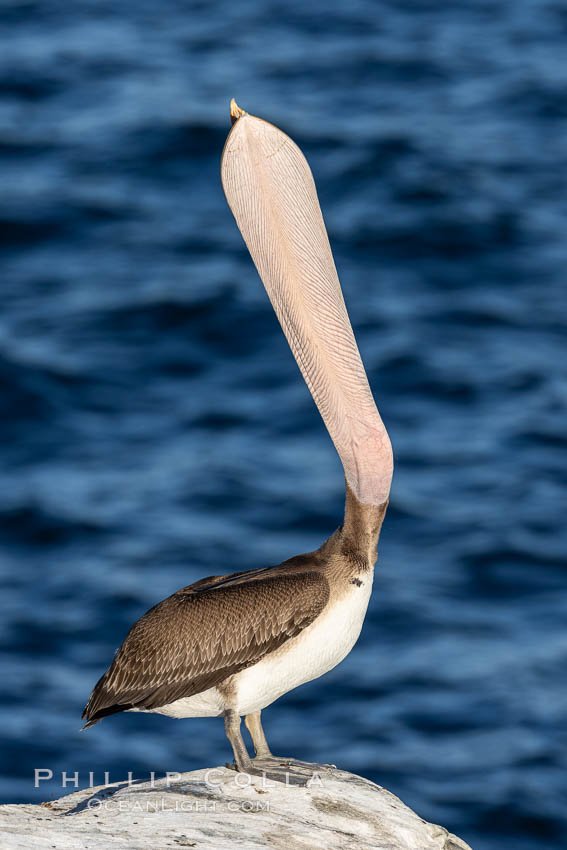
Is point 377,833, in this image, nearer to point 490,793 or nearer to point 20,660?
point 490,793

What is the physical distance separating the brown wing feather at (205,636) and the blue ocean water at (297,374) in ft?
21.7

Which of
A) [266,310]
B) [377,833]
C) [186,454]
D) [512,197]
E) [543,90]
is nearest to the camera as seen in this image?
[377,833]

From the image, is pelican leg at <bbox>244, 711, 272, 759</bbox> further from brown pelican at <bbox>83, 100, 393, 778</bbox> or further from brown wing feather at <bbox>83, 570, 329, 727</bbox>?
brown wing feather at <bbox>83, 570, 329, 727</bbox>

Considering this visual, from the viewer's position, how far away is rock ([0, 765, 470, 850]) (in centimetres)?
657

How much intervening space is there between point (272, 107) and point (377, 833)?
19.2 metres

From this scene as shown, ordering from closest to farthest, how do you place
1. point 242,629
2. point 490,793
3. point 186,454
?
1. point 242,629
2. point 490,793
3. point 186,454

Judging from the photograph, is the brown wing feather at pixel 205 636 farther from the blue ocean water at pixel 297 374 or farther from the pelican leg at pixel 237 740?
the blue ocean water at pixel 297 374

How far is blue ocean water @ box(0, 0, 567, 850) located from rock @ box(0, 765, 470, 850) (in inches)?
267

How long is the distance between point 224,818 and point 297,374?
44.0ft

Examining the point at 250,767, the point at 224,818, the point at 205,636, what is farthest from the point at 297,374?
the point at 224,818

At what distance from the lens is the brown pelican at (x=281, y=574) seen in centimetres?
686

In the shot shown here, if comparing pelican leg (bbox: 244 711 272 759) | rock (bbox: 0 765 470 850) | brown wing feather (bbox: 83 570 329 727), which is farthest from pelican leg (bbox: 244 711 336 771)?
brown wing feather (bbox: 83 570 329 727)

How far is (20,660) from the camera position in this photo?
15484 mm

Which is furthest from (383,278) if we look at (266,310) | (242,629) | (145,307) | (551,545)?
(242,629)
